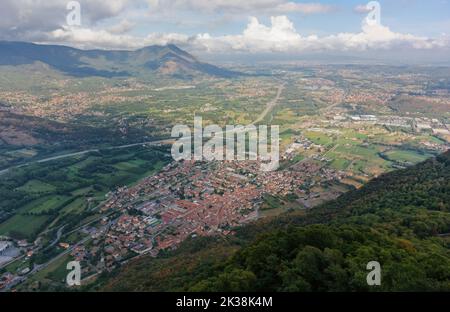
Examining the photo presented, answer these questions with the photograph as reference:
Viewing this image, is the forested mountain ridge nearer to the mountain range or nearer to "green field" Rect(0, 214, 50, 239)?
"green field" Rect(0, 214, 50, 239)

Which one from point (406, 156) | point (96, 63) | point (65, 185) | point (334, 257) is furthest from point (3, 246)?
point (96, 63)

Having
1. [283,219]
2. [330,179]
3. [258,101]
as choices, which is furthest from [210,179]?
[258,101]

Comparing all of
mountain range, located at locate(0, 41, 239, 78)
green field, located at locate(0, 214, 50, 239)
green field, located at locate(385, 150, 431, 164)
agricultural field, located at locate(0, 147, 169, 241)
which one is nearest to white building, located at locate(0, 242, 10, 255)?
agricultural field, located at locate(0, 147, 169, 241)

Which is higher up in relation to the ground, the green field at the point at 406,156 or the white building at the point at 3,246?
the green field at the point at 406,156

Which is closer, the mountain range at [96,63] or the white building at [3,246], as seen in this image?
the white building at [3,246]

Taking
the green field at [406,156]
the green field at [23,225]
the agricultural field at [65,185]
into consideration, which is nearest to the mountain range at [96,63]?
the agricultural field at [65,185]

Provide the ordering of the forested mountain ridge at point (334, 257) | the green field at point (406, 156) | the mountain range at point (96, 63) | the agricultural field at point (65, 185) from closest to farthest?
the forested mountain ridge at point (334, 257), the agricultural field at point (65, 185), the green field at point (406, 156), the mountain range at point (96, 63)

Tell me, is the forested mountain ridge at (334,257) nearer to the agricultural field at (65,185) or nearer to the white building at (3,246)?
the white building at (3,246)
